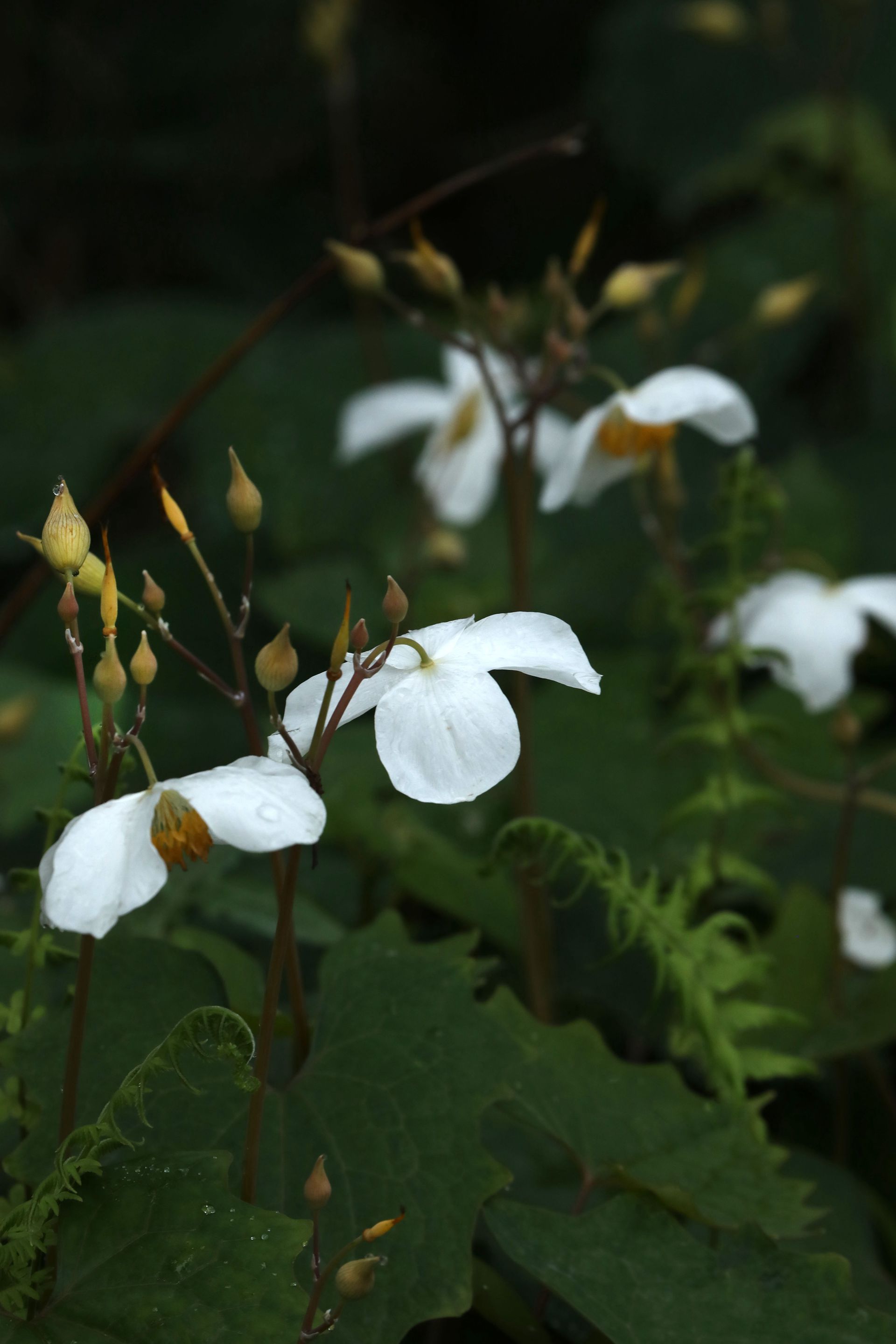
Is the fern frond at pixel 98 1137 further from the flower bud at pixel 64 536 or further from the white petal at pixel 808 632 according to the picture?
the white petal at pixel 808 632

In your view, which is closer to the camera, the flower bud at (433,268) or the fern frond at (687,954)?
the fern frond at (687,954)

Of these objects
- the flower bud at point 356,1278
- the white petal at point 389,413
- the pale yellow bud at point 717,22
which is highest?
the pale yellow bud at point 717,22

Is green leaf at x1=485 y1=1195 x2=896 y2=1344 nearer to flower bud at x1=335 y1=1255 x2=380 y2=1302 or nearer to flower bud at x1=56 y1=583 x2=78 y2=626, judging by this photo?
flower bud at x1=335 y1=1255 x2=380 y2=1302

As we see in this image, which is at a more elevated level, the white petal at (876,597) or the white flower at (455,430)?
the white flower at (455,430)

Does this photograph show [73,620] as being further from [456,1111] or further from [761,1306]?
[761,1306]

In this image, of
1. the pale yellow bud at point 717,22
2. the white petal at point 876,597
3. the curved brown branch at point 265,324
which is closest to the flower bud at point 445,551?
the curved brown branch at point 265,324
